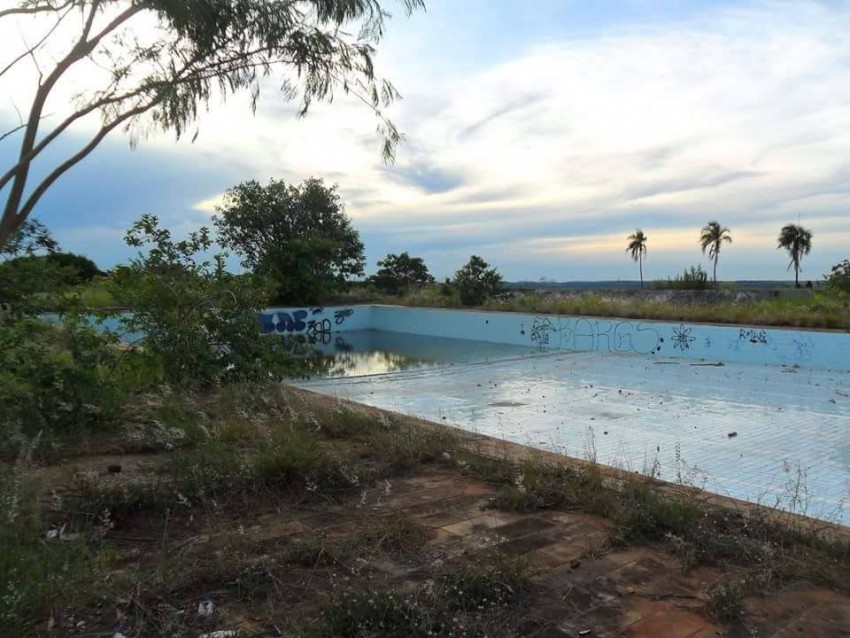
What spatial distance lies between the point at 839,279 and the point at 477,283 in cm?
963

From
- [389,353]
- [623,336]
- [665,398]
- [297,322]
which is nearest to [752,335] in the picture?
[623,336]

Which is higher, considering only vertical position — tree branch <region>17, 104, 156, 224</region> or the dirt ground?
tree branch <region>17, 104, 156, 224</region>

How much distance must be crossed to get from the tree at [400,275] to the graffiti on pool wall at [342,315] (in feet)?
12.7

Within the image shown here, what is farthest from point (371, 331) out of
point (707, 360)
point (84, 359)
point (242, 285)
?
point (84, 359)

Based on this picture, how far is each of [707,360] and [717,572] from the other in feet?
33.8

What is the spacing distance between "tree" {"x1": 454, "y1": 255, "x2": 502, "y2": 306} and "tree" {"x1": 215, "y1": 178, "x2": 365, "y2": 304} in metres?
4.29

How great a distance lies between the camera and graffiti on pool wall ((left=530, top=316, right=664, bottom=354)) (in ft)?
43.9

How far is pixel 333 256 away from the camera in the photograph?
22.1m

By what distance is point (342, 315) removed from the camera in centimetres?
2102

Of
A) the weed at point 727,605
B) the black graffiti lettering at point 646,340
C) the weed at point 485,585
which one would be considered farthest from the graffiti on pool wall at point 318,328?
the weed at point 727,605

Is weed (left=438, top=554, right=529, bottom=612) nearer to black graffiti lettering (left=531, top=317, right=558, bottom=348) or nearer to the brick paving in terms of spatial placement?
the brick paving

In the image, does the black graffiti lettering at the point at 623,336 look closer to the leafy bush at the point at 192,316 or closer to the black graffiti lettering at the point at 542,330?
the black graffiti lettering at the point at 542,330

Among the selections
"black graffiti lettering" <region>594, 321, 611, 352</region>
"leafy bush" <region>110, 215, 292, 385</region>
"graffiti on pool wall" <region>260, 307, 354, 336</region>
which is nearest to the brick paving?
"leafy bush" <region>110, 215, 292, 385</region>

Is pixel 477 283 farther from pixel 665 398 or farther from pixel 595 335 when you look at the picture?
pixel 665 398
